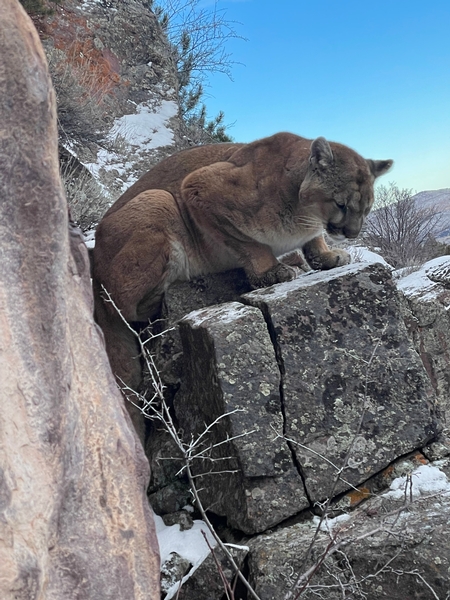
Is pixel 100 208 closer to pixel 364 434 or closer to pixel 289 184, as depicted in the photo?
pixel 289 184

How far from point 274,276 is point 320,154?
0.98 meters

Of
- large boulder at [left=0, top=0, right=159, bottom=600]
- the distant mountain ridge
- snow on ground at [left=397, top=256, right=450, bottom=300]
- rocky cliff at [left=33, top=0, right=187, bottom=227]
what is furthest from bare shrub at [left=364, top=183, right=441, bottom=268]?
large boulder at [left=0, top=0, right=159, bottom=600]

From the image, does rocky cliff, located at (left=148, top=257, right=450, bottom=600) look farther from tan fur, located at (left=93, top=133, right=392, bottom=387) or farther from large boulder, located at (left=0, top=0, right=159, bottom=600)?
large boulder, located at (left=0, top=0, right=159, bottom=600)

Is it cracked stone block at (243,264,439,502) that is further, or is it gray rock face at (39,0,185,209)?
gray rock face at (39,0,185,209)

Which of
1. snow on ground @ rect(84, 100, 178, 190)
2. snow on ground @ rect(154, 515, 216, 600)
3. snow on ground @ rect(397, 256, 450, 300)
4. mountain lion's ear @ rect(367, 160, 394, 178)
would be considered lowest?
snow on ground @ rect(154, 515, 216, 600)

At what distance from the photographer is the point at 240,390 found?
3.48 m

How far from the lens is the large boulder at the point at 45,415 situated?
144 cm

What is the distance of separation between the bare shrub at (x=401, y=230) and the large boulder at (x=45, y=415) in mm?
14127

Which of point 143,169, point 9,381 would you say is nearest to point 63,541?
point 9,381

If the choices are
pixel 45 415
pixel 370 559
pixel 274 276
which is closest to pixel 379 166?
pixel 274 276

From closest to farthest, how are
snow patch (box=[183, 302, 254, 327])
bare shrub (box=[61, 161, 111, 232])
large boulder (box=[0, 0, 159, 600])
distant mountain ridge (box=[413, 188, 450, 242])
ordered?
large boulder (box=[0, 0, 159, 600]) → snow patch (box=[183, 302, 254, 327]) → bare shrub (box=[61, 161, 111, 232]) → distant mountain ridge (box=[413, 188, 450, 242])

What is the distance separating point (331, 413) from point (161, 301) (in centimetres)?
177

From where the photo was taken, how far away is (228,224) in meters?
4.65

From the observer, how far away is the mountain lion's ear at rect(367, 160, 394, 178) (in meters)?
4.95
